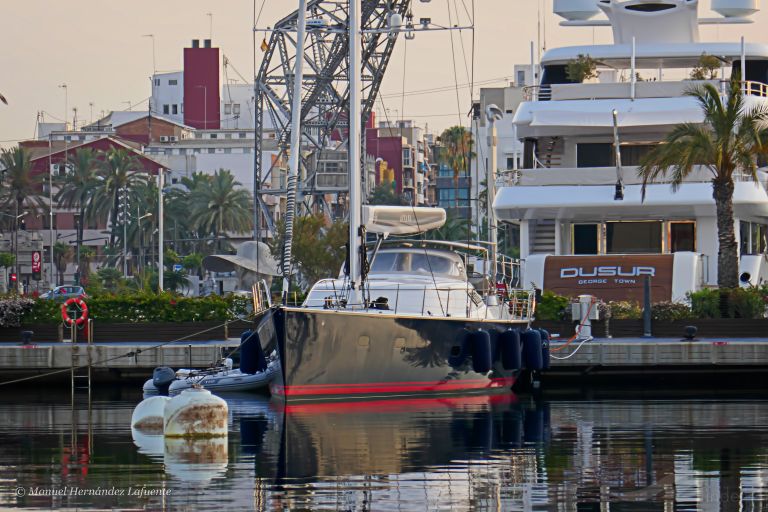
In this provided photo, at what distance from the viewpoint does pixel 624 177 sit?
4688 cm

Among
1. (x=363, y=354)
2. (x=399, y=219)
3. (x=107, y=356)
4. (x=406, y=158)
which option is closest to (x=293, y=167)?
(x=399, y=219)

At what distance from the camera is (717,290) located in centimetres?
3966

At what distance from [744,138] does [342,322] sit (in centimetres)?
1690

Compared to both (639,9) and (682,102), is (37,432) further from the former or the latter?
(639,9)

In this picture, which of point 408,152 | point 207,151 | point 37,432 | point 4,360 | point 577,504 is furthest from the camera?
point 408,152

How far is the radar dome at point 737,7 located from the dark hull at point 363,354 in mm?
25144

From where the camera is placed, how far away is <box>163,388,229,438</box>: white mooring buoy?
23641 mm

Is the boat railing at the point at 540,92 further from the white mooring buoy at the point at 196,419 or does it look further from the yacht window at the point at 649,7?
the white mooring buoy at the point at 196,419

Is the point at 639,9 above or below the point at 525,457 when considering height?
above

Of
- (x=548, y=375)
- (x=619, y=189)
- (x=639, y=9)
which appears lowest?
(x=548, y=375)

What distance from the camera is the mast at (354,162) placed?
30453mm

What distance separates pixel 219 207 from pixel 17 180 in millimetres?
15238

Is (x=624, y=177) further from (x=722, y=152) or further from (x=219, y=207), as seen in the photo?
(x=219, y=207)

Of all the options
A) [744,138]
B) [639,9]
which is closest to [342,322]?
[744,138]
